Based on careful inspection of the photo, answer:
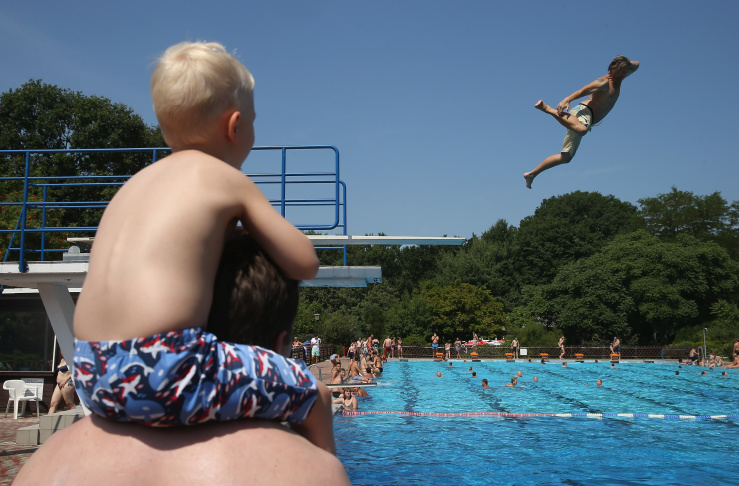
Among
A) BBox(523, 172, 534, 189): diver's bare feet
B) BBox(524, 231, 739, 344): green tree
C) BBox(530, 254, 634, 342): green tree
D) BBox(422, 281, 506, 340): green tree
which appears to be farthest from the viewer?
BBox(422, 281, 506, 340): green tree

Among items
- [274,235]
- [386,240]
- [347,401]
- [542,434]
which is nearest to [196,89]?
[274,235]

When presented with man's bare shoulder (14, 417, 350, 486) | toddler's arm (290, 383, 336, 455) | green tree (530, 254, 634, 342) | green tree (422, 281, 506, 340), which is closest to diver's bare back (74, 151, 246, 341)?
man's bare shoulder (14, 417, 350, 486)

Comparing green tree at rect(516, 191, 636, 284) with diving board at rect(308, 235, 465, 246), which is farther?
green tree at rect(516, 191, 636, 284)

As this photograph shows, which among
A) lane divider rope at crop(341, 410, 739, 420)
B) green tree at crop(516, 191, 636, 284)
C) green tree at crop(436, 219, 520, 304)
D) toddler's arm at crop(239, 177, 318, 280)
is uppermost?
green tree at crop(516, 191, 636, 284)

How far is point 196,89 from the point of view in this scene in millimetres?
1263

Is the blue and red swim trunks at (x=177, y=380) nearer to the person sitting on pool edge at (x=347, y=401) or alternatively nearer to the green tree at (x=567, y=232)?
the person sitting on pool edge at (x=347, y=401)

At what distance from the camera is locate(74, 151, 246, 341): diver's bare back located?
1.09 m

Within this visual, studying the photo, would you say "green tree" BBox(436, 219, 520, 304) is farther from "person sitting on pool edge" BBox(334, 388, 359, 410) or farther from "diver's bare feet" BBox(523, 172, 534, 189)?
"diver's bare feet" BBox(523, 172, 534, 189)

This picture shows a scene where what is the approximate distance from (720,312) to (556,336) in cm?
1125

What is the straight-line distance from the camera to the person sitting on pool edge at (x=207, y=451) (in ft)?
3.49

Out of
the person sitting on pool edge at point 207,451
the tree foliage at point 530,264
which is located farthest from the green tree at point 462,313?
the person sitting on pool edge at point 207,451

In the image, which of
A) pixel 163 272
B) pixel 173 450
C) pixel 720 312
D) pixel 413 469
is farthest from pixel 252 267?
pixel 720 312

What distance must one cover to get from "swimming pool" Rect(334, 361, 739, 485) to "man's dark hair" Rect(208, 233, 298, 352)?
9474 mm

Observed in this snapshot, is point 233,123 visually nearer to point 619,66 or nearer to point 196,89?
point 196,89
